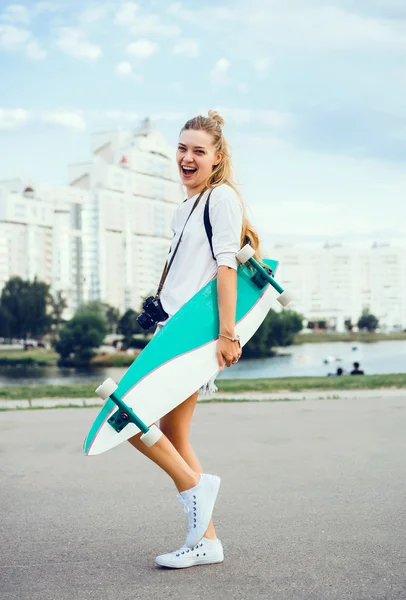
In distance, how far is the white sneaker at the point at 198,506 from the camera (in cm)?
263

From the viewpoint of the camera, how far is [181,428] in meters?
2.69

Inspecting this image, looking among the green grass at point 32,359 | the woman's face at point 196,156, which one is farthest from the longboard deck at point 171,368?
the green grass at point 32,359

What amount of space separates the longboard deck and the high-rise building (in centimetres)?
13241

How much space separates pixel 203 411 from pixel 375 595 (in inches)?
205

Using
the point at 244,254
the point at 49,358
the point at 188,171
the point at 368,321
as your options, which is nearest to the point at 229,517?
the point at 244,254

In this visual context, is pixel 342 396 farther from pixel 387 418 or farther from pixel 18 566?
pixel 18 566

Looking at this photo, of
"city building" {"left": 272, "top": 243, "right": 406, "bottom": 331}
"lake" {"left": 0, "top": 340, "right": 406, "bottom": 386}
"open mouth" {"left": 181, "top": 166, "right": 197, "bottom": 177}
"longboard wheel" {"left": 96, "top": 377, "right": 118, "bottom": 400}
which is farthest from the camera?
"city building" {"left": 272, "top": 243, "right": 406, "bottom": 331}

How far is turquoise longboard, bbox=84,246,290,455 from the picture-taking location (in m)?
2.46

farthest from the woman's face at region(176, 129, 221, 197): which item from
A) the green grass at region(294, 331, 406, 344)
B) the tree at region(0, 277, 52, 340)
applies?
the green grass at region(294, 331, 406, 344)

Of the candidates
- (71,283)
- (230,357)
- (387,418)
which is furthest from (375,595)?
(71,283)

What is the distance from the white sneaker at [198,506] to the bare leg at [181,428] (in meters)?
0.05

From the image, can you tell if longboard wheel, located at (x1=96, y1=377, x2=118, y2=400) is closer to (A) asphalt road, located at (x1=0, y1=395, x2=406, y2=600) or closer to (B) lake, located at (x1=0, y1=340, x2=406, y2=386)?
(A) asphalt road, located at (x1=0, y1=395, x2=406, y2=600)

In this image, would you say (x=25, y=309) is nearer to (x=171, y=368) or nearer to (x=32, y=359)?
(x=32, y=359)

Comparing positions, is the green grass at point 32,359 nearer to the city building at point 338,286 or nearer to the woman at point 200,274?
the woman at point 200,274
